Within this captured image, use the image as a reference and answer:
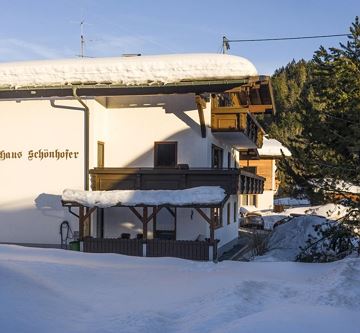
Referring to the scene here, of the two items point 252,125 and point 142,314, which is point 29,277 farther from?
point 252,125

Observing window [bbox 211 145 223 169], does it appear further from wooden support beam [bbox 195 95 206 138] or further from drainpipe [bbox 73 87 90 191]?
drainpipe [bbox 73 87 90 191]

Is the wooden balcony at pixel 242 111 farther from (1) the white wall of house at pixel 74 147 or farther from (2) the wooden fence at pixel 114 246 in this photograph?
(2) the wooden fence at pixel 114 246

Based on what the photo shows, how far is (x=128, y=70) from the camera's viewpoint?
2028cm

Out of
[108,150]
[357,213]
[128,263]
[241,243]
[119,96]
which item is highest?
[119,96]

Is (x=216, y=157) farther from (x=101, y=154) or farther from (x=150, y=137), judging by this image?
(x=101, y=154)

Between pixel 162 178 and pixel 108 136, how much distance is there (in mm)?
3202

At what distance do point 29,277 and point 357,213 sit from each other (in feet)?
27.0

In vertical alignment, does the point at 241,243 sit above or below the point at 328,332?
below

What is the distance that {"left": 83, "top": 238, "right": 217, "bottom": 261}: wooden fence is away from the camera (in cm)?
1794

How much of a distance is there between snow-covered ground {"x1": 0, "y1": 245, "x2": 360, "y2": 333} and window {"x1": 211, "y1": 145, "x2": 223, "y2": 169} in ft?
34.1

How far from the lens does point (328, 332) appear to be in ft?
19.3

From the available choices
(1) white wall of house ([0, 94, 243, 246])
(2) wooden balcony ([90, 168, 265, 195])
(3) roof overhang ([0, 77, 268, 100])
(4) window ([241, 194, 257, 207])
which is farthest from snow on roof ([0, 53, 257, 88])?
(4) window ([241, 194, 257, 207])

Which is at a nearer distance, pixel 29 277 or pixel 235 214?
pixel 29 277

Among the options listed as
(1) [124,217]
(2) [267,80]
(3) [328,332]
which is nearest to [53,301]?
(3) [328,332]
